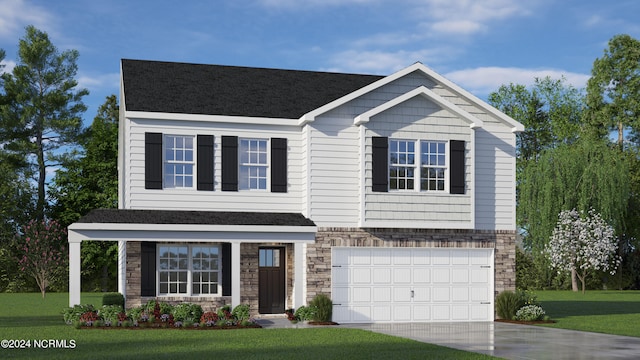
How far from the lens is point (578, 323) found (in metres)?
26.0

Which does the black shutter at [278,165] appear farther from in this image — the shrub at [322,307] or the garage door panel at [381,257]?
the shrub at [322,307]

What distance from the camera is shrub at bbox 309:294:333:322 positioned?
24734mm

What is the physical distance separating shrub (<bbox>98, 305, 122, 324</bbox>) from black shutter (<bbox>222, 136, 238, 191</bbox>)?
199 inches

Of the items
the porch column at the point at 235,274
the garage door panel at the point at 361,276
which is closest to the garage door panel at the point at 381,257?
the garage door panel at the point at 361,276

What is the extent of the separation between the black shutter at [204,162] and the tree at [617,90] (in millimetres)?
39854

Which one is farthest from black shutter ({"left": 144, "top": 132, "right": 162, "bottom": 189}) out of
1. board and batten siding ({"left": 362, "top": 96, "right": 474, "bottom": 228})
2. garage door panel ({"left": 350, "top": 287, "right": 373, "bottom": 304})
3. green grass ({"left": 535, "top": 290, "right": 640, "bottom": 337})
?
green grass ({"left": 535, "top": 290, "right": 640, "bottom": 337})

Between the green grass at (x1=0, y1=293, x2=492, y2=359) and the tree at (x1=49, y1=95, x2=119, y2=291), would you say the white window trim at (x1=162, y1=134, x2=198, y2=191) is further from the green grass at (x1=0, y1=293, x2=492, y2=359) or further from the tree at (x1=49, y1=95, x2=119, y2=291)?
the tree at (x1=49, y1=95, x2=119, y2=291)

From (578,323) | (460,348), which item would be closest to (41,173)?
(578,323)

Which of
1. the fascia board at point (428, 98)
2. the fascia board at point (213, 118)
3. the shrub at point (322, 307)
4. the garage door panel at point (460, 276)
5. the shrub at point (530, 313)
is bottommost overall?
the shrub at point (530, 313)

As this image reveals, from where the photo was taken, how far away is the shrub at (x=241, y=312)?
23.4 metres

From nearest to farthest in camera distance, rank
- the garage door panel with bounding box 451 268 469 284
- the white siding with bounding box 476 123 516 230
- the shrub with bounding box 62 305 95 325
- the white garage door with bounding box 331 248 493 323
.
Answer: the shrub with bounding box 62 305 95 325, the white garage door with bounding box 331 248 493 323, the garage door panel with bounding box 451 268 469 284, the white siding with bounding box 476 123 516 230

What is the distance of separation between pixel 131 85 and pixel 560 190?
1214 inches

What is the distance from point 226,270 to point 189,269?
110cm

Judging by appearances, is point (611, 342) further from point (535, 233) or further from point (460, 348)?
point (535, 233)
